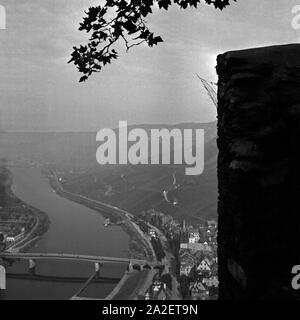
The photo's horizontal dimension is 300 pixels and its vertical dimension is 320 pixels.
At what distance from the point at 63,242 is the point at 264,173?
39.3 m

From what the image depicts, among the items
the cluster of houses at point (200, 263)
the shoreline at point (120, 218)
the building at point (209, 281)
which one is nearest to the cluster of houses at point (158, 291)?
the cluster of houses at point (200, 263)

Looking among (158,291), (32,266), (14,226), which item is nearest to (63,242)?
(14,226)

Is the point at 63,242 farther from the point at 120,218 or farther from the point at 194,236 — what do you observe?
the point at 194,236

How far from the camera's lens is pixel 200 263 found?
937 inches

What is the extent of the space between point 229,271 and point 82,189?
192 ft

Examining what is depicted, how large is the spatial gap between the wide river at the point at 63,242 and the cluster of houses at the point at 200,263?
5736 millimetres

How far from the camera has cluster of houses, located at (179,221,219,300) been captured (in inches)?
766

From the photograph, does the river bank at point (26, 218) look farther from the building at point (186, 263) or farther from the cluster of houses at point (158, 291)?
the building at point (186, 263)

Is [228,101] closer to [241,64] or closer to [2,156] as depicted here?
[241,64]

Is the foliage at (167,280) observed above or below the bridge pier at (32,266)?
above

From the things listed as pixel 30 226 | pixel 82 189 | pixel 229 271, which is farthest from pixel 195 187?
pixel 229 271

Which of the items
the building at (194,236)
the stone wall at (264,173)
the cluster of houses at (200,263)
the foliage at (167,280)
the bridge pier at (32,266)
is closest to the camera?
the stone wall at (264,173)

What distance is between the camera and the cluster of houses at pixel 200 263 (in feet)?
63.8
